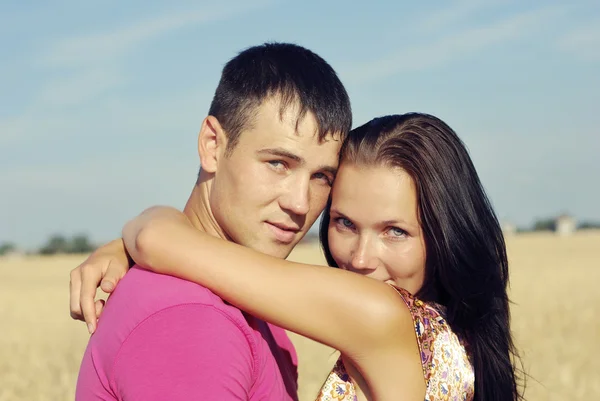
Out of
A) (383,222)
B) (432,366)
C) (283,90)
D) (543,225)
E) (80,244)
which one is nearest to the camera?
(432,366)

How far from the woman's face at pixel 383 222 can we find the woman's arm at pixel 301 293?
1.82 ft

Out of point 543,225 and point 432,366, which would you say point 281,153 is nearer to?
point 432,366

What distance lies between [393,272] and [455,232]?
0.30 meters

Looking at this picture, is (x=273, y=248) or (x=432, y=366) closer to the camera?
(x=432, y=366)

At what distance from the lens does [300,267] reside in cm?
298

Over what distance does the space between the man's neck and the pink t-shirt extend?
1.72 ft

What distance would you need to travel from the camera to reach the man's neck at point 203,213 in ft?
11.6

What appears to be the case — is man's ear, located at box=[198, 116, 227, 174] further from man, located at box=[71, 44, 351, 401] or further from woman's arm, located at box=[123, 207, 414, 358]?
woman's arm, located at box=[123, 207, 414, 358]

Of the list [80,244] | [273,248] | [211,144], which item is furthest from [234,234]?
[80,244]

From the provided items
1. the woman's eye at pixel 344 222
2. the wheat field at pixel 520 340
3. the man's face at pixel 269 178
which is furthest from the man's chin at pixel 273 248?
the wheat field at pixel 520 340

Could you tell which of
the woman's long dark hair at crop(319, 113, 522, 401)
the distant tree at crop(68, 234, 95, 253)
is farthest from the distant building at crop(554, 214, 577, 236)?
the woman's long dark hair at crop(319, 113, 522, 401)

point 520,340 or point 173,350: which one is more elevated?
point 173,350

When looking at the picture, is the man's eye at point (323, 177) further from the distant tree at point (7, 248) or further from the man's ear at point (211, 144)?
the distant tree at point (7, 248)

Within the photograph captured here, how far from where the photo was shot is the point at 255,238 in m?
3.43
